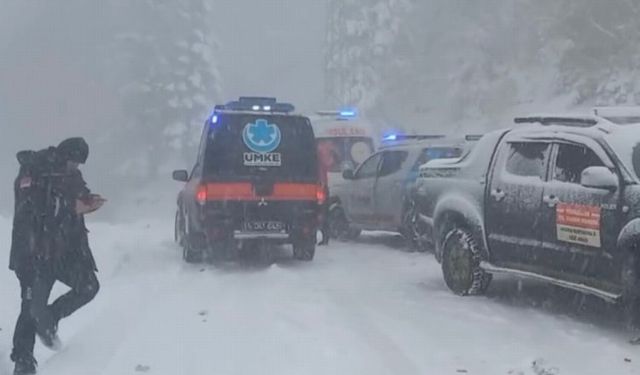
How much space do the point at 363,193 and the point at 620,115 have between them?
24.2ft

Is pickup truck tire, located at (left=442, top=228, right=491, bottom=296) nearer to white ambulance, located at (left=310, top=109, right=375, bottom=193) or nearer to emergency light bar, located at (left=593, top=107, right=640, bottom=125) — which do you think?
emergency light bar, located at (left=593, top=107, right=640, bottom=125)

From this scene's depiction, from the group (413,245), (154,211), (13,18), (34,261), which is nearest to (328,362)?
(34,261)

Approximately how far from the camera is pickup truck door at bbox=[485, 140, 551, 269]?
8.42 metres

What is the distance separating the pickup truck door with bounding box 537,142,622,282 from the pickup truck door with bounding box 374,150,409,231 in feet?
19.2

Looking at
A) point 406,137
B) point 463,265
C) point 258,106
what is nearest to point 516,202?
point 463,265

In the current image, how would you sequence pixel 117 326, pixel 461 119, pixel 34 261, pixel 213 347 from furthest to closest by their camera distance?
pixel 461 119 → pixel 117 326 → pixel 213 347 → pixel 34 261

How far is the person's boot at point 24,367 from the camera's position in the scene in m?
6.49

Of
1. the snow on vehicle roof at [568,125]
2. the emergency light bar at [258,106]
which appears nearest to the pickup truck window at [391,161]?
the emergency light bar at [258,106]

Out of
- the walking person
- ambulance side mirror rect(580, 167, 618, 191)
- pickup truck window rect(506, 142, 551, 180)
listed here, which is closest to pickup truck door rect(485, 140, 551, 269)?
pickup truck window rect(506, 142, 551, 180)

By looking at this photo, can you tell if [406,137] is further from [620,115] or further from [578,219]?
[578,219]

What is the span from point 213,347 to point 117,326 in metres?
1.35

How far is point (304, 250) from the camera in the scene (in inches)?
494

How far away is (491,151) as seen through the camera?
9.45 metres

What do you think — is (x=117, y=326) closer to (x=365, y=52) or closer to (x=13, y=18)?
(x=365, y=52)
